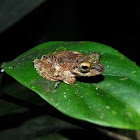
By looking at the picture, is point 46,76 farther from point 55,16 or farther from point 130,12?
point 130,12

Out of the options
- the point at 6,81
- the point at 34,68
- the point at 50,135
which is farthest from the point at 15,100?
the point at 6,81

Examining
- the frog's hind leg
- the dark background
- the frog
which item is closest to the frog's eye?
the frog

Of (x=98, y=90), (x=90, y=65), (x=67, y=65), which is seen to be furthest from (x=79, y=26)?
(x=98, y=90)

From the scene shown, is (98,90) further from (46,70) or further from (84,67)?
(46,70)

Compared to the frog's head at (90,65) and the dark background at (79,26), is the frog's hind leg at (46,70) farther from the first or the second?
the dark background at (79,26)

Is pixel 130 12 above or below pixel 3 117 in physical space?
above

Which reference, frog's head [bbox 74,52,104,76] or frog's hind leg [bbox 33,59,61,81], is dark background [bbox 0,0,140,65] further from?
frog's head [bbox 74,52,104,76]
